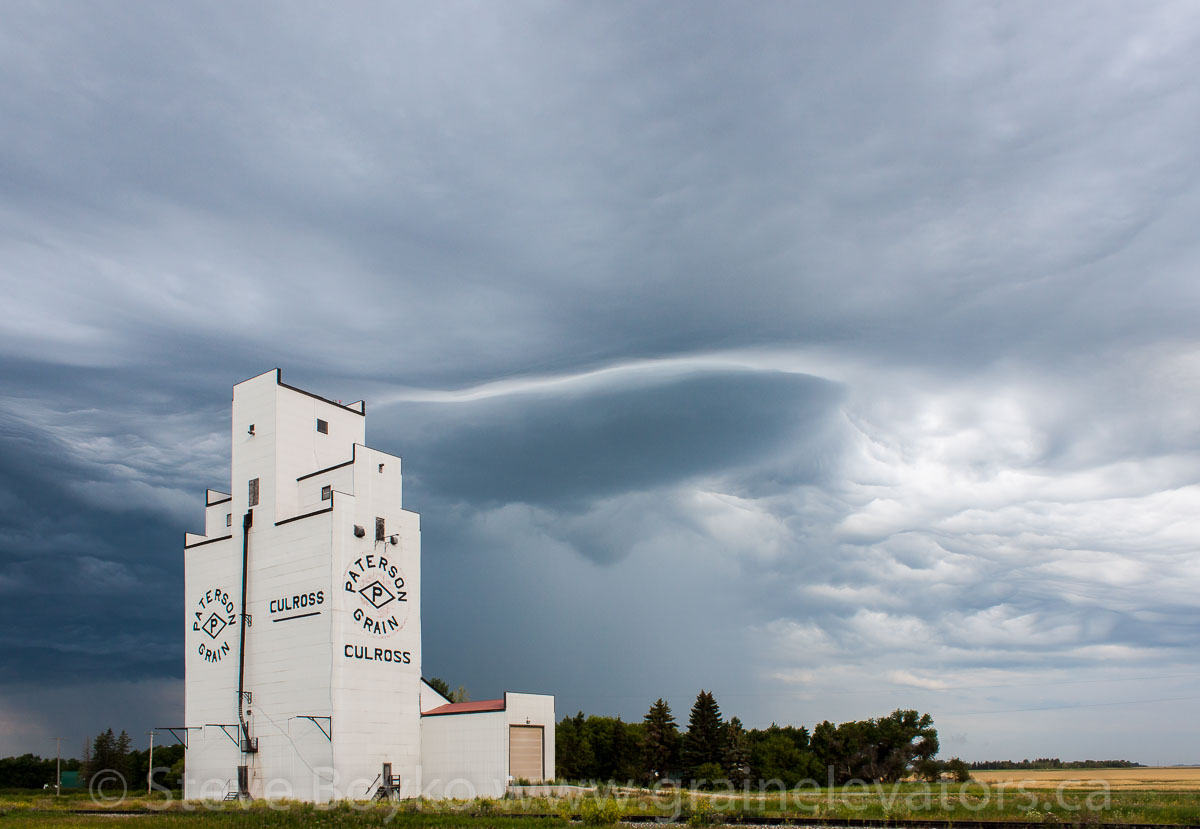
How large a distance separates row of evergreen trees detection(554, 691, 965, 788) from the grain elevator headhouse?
29471 millimetres

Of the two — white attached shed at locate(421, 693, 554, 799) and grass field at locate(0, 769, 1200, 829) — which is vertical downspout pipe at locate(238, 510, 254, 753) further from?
white attached shed at locate(421, 693, 554, 799)

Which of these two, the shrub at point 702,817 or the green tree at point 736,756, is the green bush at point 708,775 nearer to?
the green tree at point 736,756

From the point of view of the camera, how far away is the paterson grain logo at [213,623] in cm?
4269

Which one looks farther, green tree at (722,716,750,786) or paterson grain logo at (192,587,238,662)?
green tree at (722,716,750,786)

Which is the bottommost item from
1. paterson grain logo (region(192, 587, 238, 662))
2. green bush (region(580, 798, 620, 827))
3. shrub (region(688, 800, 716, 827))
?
green bush (region(580, 798, 620, 827))

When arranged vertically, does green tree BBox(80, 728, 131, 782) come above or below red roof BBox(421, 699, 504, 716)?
below

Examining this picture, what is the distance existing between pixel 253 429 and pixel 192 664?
39.4ft

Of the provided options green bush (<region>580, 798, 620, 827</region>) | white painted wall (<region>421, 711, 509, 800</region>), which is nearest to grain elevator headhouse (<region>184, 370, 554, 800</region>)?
white painted wall (<region>421, 711, 509, 800</region>)

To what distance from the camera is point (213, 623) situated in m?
43.5

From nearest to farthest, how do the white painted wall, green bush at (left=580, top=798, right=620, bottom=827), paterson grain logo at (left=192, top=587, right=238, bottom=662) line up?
green bush at (left=580, top=798, right=620, bottom=827) → the white painted wall → paterson grain logo at (left=192, top=587, right=238, bottom=662)

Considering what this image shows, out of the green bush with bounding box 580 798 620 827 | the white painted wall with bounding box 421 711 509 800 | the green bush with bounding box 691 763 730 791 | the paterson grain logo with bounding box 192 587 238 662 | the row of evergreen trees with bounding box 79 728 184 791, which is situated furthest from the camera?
the row of evergreen trees with bounding box 79 728 184 791

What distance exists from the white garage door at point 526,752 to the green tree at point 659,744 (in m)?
33.5

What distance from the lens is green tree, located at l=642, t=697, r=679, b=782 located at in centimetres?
7169

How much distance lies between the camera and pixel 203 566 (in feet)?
147
